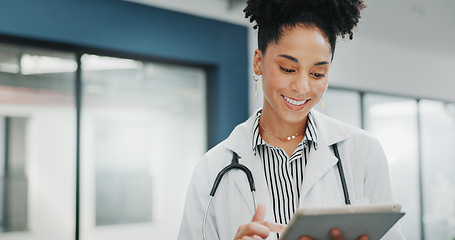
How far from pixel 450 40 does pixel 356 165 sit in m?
3.71

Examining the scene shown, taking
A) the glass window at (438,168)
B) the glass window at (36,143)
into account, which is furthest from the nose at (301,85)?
the glass window at (438,168)

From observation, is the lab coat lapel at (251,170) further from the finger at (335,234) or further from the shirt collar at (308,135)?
the finger at (335,234)

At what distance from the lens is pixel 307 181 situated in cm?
114

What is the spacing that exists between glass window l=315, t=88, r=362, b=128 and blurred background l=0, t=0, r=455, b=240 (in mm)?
118

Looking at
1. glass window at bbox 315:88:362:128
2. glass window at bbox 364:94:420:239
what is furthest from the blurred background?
glass window at bbox 364:94:420:239

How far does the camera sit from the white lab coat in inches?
44.8

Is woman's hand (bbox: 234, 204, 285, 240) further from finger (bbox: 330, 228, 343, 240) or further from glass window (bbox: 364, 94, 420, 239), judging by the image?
glass window (bbox: 364, 94, 420, 239)

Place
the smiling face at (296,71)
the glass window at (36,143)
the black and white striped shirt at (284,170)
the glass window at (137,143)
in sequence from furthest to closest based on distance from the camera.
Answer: the glass window at (137,143)
the glass window at (36,143)
the black and white striped shirt at (284,170)
the smiling face at (296,71)

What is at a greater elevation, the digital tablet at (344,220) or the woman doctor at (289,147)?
the woman doctor at (289,147)

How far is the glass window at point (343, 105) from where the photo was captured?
401 cm

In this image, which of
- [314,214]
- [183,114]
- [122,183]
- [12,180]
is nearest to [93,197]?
[122,183]

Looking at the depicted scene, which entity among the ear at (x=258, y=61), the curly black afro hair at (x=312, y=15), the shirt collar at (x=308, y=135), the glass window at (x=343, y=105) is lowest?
the shirt collar at (x=308, y=135)

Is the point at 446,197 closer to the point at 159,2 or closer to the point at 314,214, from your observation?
the point at 159,2

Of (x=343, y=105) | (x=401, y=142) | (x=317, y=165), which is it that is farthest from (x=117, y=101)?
(x=401, y=142)
